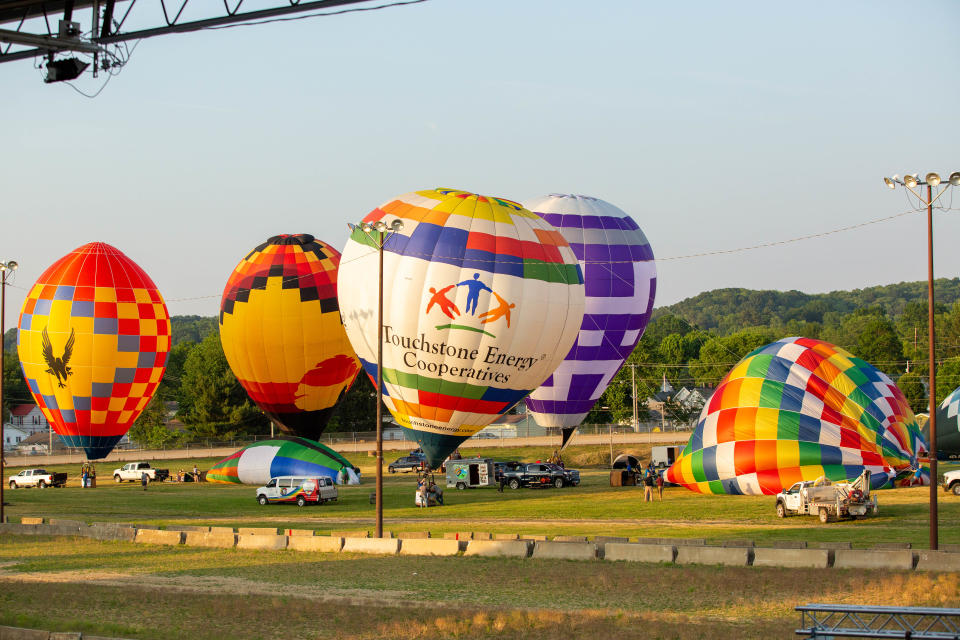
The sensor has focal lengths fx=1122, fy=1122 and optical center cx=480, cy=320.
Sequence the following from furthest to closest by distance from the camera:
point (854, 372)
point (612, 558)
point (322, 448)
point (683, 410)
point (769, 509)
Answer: point (683, 410) < point (322, 448) < point (854, 372) < point (769, 509) < point (612, 558)

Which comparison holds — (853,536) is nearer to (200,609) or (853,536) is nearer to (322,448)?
(200,609)

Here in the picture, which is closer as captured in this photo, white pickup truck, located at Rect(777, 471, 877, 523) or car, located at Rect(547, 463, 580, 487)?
white pickup truck, located at Rect(777, 471, 877, 523)

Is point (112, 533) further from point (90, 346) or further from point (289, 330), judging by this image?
point (90, 346)

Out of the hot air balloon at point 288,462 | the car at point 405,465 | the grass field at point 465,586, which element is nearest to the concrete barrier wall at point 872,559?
the grass field at point 465,586

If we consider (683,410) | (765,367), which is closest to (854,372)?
(765,367)

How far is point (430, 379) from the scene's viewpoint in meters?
44.4

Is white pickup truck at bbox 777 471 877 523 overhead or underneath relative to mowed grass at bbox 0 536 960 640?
overhead

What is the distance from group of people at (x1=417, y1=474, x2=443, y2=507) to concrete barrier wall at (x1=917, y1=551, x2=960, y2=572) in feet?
79.6

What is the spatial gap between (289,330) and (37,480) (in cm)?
1852

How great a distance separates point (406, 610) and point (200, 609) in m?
4.05

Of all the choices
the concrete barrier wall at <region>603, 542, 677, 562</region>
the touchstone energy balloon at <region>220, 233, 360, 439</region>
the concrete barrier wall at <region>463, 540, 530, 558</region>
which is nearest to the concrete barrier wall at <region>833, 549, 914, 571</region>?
the concrete barrier wall at <region>603, 542, 677, 562</region>

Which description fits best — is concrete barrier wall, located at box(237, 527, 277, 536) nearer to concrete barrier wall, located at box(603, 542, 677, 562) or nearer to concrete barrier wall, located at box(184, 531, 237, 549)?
concrete barrier wall, located at box(184, 531, 237, 549)

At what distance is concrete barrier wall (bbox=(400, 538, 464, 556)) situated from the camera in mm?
29344

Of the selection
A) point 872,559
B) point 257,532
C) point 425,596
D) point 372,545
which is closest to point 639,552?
point 872,559
